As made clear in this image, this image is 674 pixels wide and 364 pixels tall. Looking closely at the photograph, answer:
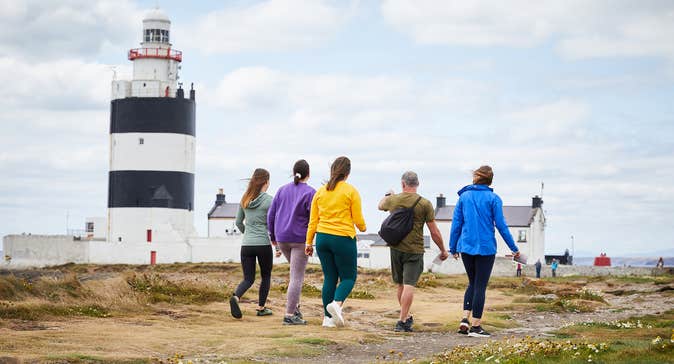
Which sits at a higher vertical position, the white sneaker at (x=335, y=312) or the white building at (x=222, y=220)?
the white building at (x=222, y=220)

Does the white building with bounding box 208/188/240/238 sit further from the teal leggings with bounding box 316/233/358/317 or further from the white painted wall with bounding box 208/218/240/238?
the teal leggings with bounding box 316/233/358/317

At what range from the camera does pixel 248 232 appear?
51.7 ft

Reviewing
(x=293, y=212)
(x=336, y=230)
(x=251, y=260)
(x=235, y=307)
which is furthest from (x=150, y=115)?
(x=336, y=230)

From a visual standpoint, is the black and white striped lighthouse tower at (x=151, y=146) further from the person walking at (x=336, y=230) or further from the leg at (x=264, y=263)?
the person walking at (x=336, y=230)

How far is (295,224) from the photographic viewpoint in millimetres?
14734

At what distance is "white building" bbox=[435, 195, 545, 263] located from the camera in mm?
72562

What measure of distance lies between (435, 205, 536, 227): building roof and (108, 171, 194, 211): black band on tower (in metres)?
21.0

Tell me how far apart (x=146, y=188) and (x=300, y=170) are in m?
47.9

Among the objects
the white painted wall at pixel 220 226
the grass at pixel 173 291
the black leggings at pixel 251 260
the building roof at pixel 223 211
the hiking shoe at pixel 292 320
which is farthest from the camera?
the building roof at pixel 223 211

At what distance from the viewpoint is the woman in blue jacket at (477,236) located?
45.7ft

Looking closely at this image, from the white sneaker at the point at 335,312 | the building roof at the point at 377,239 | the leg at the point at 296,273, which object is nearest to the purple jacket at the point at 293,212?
the leg at the point at 296,273

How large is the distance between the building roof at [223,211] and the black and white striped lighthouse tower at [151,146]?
36.2 feet

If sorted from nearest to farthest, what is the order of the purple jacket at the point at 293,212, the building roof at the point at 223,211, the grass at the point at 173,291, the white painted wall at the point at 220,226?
the purple jacket at the point at 293,212, the grass at the point at 173,291, the white painted wall at the point at 220,226, the building roof at the point at 223,211

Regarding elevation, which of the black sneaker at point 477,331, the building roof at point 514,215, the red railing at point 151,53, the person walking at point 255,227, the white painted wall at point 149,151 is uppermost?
the red railing at point 151,53
